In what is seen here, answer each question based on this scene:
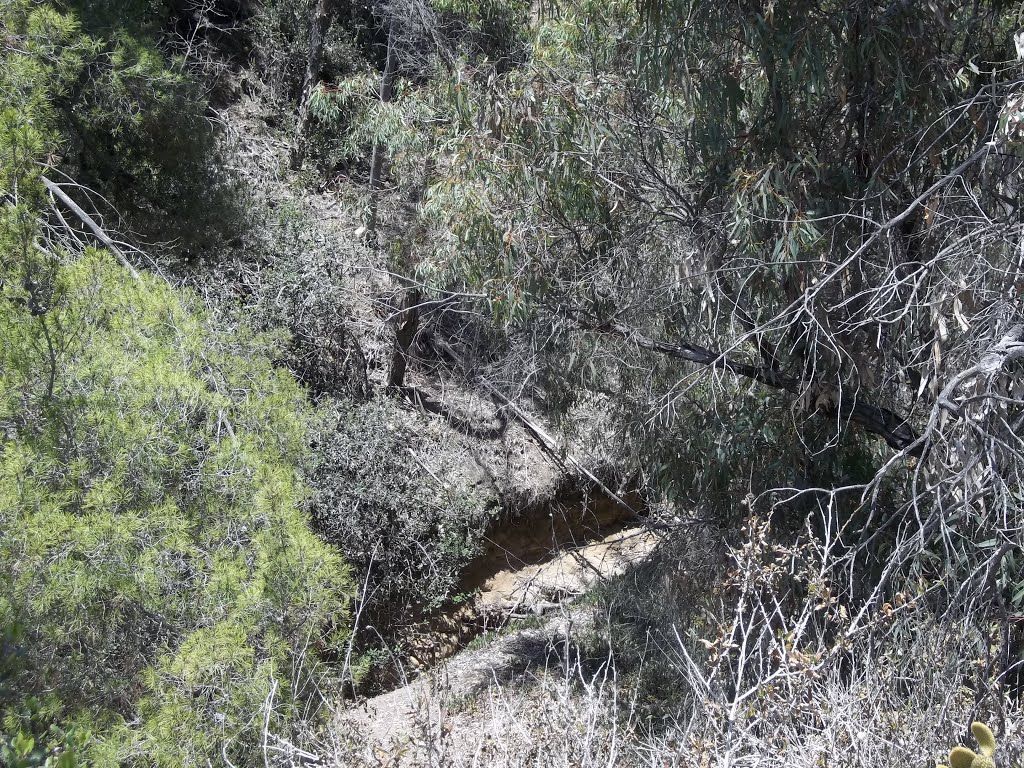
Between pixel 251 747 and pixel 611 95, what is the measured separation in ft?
15.2

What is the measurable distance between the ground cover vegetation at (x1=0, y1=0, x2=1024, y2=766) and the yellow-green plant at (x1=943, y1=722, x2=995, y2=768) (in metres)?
0.49

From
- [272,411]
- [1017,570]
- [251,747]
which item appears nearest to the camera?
[251,747]

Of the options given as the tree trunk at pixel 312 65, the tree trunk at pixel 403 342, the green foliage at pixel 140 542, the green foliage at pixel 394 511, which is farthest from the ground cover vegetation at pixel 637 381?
the tree trunk at pixel 312 65

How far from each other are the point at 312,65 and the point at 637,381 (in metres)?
7.84

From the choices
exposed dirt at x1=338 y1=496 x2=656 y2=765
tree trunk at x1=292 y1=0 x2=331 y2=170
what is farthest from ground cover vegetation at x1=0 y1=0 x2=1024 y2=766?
tree trunk at x1=292 y1=0 x2=331 y2=170

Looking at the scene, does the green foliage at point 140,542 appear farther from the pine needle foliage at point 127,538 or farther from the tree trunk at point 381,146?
the tree trunk at point 381,146

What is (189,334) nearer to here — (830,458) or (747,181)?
(747,181)

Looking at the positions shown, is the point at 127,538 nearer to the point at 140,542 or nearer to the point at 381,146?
the point at 140,542

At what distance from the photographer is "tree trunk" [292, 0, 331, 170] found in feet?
40.1

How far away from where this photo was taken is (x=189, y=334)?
529 cm

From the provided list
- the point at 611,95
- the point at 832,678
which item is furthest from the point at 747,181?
the point at 832,678

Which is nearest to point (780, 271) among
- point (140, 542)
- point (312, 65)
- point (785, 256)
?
point (785, 256)

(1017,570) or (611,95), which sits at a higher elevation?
(611,95)

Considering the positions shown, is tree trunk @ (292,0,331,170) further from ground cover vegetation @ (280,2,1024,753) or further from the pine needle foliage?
the pine needle foliage
